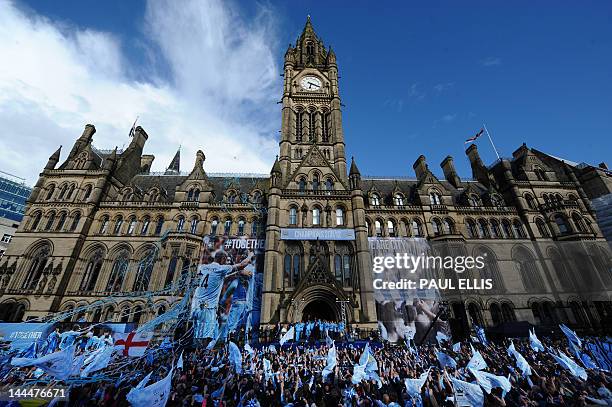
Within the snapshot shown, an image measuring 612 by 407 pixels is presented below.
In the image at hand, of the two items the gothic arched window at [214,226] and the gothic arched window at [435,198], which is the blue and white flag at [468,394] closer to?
the gothic arched window at [214,226]

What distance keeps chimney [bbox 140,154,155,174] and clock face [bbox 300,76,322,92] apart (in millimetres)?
24948

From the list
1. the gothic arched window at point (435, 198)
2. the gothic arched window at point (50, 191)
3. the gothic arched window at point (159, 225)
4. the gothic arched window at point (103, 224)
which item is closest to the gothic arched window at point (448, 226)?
the gothic arched window at point (435, 198)

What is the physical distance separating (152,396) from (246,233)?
21.1 metres

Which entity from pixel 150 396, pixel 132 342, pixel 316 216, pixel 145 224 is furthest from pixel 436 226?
pixel 145 224

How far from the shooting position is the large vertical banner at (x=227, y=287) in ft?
74.4

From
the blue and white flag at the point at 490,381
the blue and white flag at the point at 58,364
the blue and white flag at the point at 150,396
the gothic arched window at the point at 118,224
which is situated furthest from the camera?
the gothic arched window at the point at 118,224

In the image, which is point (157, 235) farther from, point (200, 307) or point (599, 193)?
point (599, 193)

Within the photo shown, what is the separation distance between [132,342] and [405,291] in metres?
22.4

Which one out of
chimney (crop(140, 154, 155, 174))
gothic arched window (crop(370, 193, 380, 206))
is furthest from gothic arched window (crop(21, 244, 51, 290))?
gothic arched window (crop(370, 193, 380, 206))

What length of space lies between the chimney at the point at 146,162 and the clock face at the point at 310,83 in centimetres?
2495

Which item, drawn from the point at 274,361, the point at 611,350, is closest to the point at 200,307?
the point at 274,361

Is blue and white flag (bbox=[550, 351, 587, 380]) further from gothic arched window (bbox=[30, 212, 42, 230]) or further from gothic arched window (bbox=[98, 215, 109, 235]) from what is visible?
gothic arched window (bbox=[30, 212, 42, 230])

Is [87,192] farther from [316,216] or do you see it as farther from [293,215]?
[316,216]

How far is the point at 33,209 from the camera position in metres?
27.9
